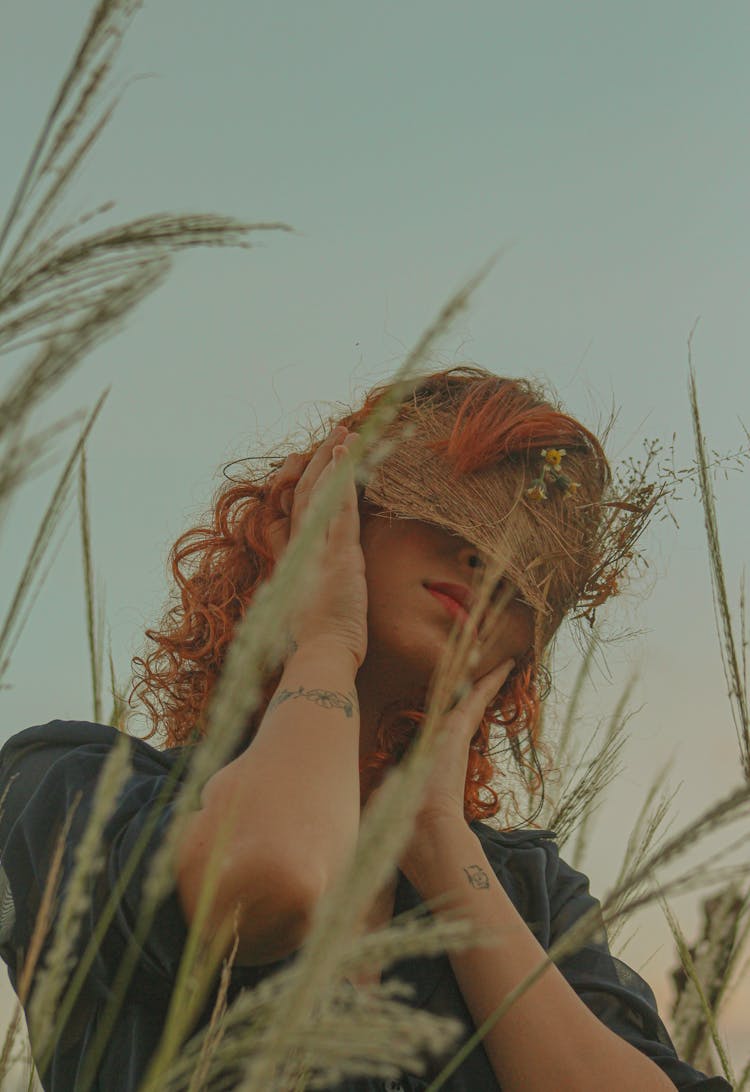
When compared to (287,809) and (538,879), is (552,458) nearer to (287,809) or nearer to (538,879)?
(538,879)

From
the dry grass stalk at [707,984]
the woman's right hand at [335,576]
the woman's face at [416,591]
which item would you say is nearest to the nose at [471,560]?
the woman's face at [416,591]

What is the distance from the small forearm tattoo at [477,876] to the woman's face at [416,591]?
359mm

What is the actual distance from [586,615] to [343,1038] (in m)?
2.02

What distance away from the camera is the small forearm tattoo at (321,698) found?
5.70 ft

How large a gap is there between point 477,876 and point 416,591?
515 millimetres

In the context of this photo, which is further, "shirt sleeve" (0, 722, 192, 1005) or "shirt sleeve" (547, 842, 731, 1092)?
"shirt sleeve" (547, 842, 731, 1092)

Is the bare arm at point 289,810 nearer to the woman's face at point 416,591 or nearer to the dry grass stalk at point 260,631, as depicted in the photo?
the woman's face at point 416,591

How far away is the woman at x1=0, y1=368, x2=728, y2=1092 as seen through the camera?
59.7 inches

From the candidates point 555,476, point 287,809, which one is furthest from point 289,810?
point 555,476

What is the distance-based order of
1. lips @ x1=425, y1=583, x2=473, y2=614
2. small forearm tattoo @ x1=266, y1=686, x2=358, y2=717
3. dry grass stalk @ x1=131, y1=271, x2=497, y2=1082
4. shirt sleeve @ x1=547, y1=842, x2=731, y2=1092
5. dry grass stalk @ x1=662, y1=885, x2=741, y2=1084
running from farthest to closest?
lips @ x1=425, y1=583, x2=473, y2=614, shirt sleeve @ x1=547, y1=842, x2=731, y2=1092, small forearm tattoo @ x1=266, y1=686, x2=358, y2=717, dry grass stalk @ x1=662, y1=885, x2=741, y2=1084, dry grass stalk @ x1=131, y1=271, x2=497, y2=1082

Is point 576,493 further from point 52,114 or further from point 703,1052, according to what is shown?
point 52,114

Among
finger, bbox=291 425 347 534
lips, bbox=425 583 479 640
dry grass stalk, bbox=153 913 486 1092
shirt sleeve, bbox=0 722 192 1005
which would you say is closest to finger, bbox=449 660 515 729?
lips, bbox=425 583 479 640

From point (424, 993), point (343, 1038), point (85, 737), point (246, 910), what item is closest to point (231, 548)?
point (85, 737)

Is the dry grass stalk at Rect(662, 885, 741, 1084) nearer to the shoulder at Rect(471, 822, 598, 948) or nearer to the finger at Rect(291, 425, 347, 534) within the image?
the shoulder at Rect(471, 822, 598, 948)
